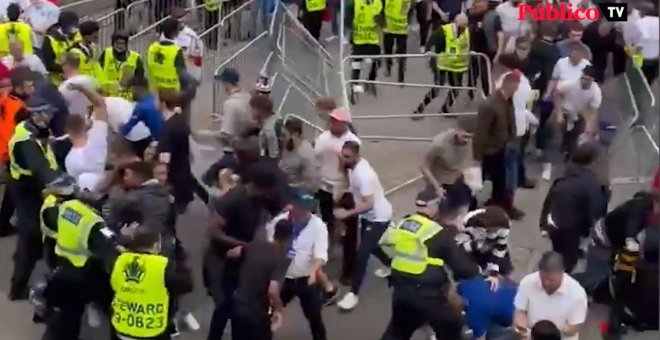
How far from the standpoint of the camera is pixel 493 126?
11.5 metres

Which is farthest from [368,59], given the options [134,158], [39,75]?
[134,158]

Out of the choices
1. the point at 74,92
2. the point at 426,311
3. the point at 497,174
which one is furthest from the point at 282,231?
the point at 497,174

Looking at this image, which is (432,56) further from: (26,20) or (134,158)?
(134,158)

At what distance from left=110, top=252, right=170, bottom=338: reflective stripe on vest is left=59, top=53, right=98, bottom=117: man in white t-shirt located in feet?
11.6

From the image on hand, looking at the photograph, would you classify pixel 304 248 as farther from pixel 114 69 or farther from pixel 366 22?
pixel 366 22

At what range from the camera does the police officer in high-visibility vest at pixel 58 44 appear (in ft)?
40.5

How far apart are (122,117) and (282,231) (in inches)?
118

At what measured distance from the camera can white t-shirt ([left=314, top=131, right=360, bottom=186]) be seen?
33.3ft

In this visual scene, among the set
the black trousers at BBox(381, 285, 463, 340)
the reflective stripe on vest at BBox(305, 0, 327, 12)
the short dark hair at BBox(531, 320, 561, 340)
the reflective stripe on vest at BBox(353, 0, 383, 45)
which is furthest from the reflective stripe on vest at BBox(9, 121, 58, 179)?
the reflective stripe on vest at BBox(305, 0, 327, 12)

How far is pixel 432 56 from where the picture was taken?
14.3 metres

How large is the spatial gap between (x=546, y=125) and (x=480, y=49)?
7.41 feet

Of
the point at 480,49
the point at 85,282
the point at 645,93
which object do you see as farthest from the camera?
the point at 480,49

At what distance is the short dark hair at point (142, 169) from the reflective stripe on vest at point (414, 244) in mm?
1983

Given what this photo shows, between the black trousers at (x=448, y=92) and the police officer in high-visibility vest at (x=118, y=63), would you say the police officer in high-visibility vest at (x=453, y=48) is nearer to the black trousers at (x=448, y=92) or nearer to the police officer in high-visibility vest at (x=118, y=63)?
the black trousers at (x=448, y=92)
